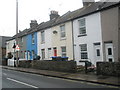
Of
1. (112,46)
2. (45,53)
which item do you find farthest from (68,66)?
(45,53)

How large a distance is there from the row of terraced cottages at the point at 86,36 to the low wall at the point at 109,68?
9.78 ft

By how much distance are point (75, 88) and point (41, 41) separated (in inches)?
748

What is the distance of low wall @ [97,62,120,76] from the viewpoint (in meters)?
11.8

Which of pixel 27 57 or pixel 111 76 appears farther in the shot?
pixel 27 57

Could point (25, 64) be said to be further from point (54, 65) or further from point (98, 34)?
point (98, 34)

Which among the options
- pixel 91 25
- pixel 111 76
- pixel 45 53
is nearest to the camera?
pixel 111 76

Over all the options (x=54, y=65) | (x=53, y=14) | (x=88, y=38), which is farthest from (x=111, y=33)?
(x=53, y=14)

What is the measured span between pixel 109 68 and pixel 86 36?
687cm

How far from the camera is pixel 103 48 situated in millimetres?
16328

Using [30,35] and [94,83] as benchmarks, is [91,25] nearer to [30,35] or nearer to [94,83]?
[94,83]

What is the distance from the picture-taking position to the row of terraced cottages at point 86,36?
1571cm

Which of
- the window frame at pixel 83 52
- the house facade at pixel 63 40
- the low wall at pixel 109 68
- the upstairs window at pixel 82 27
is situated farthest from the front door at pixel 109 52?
the house facade at pixel 63 40

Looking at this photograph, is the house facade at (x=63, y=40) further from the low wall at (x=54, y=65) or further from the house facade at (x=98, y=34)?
the low wall at (x=54, y=65)

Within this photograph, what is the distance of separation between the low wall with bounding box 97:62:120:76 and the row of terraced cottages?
2.98m
